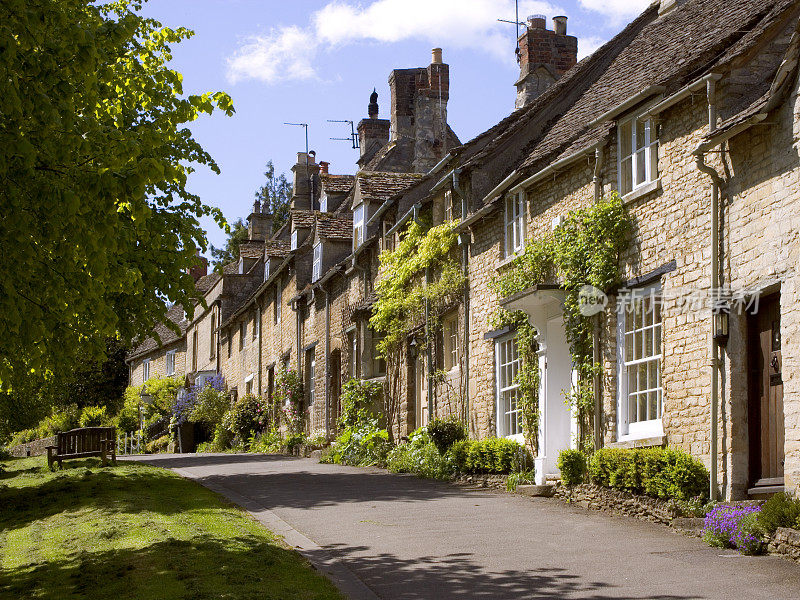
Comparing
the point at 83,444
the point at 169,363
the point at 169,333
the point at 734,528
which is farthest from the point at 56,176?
the point at 169,333

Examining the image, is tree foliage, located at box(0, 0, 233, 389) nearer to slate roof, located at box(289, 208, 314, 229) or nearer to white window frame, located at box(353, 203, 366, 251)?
white window frame, located at box(353, 203, 366, 251)

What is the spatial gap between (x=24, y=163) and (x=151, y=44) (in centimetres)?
872

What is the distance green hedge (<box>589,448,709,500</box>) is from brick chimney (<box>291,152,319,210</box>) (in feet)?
104

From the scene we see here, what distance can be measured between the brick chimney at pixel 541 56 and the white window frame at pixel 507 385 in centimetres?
785

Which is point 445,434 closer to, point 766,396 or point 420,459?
point 420,459

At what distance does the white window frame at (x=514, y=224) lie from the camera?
58.3 ft

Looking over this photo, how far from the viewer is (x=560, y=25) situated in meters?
24.6

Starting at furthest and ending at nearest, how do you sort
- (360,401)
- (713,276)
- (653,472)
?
1. (360,401)
2. (653,472)
3. (713,276)

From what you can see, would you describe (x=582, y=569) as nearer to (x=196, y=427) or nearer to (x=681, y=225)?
(x=681, y=225)

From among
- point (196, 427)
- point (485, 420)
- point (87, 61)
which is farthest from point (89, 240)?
point (196, 427)

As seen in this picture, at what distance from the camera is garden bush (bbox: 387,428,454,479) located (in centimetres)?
1927

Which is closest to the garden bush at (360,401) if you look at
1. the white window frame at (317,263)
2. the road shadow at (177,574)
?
the white window frame at (317,263)

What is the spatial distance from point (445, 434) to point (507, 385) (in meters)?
2.13

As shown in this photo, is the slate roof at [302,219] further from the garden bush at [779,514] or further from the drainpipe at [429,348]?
the garden bush at [779,514]
